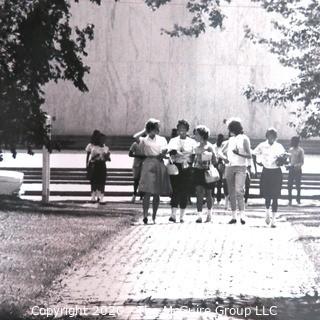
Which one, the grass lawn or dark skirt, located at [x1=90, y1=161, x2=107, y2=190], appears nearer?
the grass lawn

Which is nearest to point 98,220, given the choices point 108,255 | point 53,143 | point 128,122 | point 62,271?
point 108,255

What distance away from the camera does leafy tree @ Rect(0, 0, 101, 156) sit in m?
7.57

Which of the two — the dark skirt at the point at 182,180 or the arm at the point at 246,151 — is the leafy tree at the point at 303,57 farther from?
the dark skirt at the point at 182,180

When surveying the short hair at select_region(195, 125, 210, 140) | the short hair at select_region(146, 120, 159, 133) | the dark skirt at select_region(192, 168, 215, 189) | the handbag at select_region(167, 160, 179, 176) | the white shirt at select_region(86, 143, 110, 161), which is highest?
the short hair at select_region(146, 120, 159, 133)

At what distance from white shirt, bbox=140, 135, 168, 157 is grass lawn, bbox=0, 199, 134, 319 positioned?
49.1 inches

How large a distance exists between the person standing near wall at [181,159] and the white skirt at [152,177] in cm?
36

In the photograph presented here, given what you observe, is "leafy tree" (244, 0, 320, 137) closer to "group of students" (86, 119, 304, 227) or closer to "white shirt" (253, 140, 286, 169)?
"white shirt" (253, 140, 286, 169)

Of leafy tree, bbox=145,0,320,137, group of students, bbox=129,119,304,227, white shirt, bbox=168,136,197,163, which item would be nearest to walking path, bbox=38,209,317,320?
group of students, bbox=129,119,304,227

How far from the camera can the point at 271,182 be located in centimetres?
1550

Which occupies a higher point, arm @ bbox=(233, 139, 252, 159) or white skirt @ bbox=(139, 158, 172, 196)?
arm @ bbox=(233, 139, 252, 159)

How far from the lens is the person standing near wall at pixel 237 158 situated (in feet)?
49.3

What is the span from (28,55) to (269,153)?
8074 millimetres

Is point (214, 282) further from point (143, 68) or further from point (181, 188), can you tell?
point (143, 68)

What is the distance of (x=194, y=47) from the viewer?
42.1 meters
